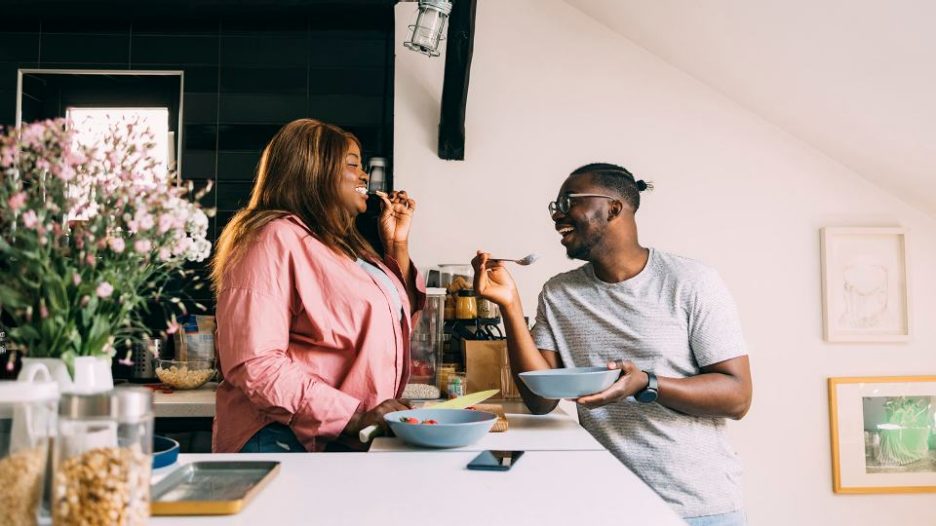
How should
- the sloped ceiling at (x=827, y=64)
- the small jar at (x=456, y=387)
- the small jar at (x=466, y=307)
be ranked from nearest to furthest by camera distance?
the sloped ceiling at (x=827, y=64) < the small jar at (x=456, y=387) < the small jar at (x=466, y=307)

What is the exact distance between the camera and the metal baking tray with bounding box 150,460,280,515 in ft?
3.48

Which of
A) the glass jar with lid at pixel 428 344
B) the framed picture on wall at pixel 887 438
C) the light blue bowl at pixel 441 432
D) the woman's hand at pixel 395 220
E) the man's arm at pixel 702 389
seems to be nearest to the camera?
the light blue bowl at pixel 441 432

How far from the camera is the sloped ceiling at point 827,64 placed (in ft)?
7.58

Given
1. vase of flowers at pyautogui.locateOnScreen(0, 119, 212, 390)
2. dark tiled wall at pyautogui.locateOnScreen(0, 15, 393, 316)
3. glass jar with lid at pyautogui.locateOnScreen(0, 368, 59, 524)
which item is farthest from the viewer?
dark tiled wall at pyautogui.locateOnScreen(0, 15, 393, 316)

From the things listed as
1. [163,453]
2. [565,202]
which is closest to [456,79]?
[565,202]

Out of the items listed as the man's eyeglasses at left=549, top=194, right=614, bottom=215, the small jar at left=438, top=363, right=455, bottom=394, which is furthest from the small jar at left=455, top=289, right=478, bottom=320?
the man's eyeglasses at left=549, top=194, right=614, bottom=215

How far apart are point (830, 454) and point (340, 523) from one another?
2929 millimetres

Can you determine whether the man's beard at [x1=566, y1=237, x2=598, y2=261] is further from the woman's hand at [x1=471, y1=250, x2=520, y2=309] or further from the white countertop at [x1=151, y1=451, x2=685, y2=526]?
the white countertop at [x1=151, y1=451, x2=685, y2=526]

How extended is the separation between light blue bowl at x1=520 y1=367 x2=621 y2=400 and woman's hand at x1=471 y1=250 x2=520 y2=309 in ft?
1.36

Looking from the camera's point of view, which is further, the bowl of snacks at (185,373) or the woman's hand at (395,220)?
the bowl of snacks at (185,373)

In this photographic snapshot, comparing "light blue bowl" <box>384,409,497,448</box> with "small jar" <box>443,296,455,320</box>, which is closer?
"light blue bowl" <box>384,409,497,448</box>

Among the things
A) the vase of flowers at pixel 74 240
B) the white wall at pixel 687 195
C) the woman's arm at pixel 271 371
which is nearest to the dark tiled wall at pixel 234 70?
the white wall at pixel 687 195

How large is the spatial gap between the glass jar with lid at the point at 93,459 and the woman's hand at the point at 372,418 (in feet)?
2.76

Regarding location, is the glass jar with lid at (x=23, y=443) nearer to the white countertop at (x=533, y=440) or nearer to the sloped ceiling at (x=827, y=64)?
the white countertop at (x=533, y=440)
